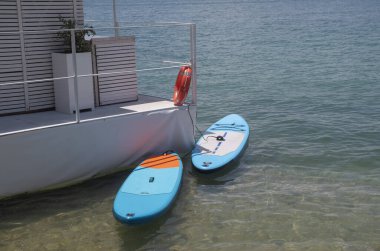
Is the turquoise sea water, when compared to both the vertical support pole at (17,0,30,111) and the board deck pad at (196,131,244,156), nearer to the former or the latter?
the board deck pad at (196,131,244,156)

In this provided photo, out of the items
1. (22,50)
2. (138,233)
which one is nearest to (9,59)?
(22,50)

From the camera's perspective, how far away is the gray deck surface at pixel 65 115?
9.44 meters

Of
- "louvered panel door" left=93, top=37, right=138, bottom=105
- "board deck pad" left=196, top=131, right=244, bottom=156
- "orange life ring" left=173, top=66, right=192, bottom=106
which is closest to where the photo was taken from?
"louvered panel door" left=93, top=37, right=138, bottom=105

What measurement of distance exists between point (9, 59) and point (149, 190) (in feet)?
A: 11.9

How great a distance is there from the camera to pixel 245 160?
11914 mm

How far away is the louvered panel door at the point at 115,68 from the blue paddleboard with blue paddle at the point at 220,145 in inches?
74.0

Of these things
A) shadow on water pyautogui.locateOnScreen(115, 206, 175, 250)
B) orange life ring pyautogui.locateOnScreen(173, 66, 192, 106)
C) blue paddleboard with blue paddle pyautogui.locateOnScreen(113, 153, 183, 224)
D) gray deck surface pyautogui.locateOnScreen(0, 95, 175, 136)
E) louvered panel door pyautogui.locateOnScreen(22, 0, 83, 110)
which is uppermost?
louvered panel door pyautogui.locateOnScreen(22, 0, 83, 110)

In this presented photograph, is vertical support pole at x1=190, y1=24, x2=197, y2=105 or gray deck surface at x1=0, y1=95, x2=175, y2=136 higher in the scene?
vertical support pole at x1=190, y1=24, x2=197, y2=105

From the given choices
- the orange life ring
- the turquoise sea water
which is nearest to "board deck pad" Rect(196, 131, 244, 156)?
the turquoise sea water

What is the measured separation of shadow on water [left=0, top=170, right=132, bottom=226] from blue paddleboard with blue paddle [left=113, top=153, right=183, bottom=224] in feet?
2.20

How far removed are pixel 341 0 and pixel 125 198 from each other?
361ft

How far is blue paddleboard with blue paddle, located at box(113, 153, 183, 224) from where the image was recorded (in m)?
8.22

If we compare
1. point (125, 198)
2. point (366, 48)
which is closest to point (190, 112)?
point (125, 198)

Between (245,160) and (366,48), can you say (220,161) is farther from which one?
(366,48)
